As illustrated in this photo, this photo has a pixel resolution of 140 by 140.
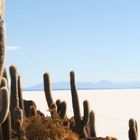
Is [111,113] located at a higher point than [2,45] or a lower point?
lower

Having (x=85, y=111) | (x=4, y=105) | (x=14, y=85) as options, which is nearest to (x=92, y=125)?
(x=85, y=111)

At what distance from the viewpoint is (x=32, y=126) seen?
1562 centimetres

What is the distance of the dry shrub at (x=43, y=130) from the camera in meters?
15.6

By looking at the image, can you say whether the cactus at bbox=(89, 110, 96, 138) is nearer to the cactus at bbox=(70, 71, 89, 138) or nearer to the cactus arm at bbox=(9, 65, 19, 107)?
the cactus at bbox=(70, 71, 89, 138)

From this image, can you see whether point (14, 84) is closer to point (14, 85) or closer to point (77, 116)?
point (14, 85)

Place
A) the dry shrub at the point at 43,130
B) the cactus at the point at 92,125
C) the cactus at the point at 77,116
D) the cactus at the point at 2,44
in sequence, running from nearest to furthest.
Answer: the cactus at the point at 2,44, the dry shrub at the point at 43,130, the cactus at the point at 77,116, the cactus at the point at 92,125

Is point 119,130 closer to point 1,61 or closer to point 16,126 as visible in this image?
point 16,126

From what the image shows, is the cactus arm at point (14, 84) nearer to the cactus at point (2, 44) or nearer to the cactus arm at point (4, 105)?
the cactus arm at point (4, 105)

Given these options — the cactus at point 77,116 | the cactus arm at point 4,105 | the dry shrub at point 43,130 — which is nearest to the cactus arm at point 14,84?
the dry shrub at point 43,130

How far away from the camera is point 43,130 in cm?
1558

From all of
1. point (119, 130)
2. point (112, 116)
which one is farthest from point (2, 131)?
point (112, 116)

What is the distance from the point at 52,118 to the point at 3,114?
7596 mm

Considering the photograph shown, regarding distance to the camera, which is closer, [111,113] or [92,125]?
[92,125]

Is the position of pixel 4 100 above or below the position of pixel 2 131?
above
